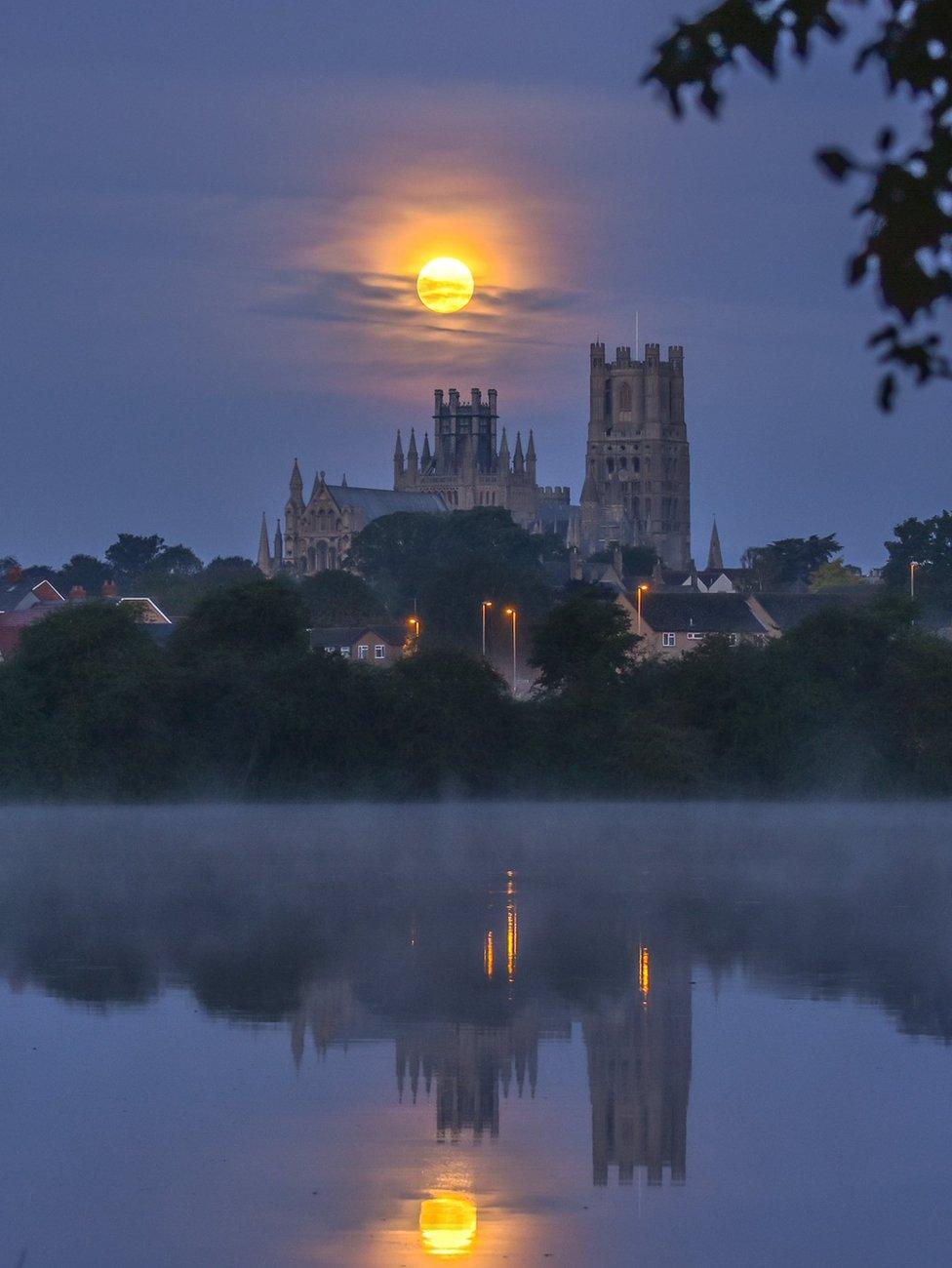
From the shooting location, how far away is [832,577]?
173 meters

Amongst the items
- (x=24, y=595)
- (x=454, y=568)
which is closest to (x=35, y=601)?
(x=24, y=595)

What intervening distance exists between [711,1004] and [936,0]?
16904mm

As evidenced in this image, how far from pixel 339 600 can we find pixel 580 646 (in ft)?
233

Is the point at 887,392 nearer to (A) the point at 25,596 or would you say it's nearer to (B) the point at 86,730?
(B) the point at 86,730

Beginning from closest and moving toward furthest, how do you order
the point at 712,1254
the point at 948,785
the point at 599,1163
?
the point at 712,1254
the point at 599,1163
the point at 948,785

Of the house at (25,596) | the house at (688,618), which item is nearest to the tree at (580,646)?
the house at (688,618)

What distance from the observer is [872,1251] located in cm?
1374

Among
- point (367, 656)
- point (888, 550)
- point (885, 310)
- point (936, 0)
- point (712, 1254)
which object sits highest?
point (888, 550)

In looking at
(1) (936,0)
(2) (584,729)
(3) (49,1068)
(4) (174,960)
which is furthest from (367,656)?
(1) (936,0)

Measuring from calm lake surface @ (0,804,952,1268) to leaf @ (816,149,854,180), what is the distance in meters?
8.41

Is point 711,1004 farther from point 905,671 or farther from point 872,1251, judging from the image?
point 905,671

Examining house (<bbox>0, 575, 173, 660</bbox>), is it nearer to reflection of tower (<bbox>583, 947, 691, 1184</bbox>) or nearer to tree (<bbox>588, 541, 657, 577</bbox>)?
tree (<bbox>588, 541, 657, 577</bbox>)

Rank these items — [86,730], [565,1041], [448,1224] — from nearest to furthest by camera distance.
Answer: [448,1224] → [565,1041] → [86,730]

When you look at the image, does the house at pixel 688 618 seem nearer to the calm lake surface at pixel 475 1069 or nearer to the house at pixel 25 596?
the house at pixel 25 596
